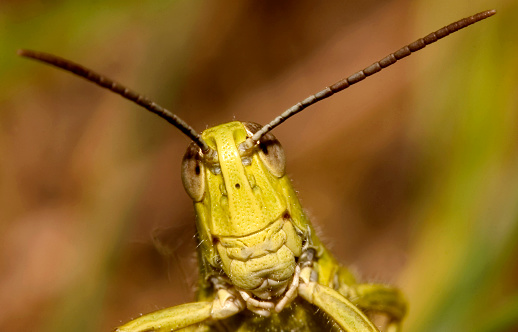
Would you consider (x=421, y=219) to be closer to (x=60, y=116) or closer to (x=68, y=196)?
(x=68, y=196)

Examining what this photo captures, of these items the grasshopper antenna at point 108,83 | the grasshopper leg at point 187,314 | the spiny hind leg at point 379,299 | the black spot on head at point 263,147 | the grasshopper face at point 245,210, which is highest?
the grasshopper antenna at point 108,83

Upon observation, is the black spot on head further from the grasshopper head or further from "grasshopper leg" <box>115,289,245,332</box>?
"grasshopper leg" <box>115,289,245,332</box>

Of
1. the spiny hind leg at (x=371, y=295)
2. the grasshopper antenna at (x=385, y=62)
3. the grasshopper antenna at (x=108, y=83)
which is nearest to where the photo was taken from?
the grasshopper antenna at (x=108, y=83)

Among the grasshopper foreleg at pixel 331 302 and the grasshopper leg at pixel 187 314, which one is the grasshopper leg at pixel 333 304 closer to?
the grasshopper foreleg at pixel 331 302

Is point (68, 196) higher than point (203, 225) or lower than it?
higher

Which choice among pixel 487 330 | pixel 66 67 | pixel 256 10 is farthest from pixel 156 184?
pixel 66 67

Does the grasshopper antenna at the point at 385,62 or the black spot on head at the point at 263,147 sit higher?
the grasshopper antenna at the point at 385,62

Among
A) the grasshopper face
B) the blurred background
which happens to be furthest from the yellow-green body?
the blurred background

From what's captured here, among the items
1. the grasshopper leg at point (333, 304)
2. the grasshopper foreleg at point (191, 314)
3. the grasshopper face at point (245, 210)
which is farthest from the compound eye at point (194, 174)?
the grasshopper leg at point (333, 304)
